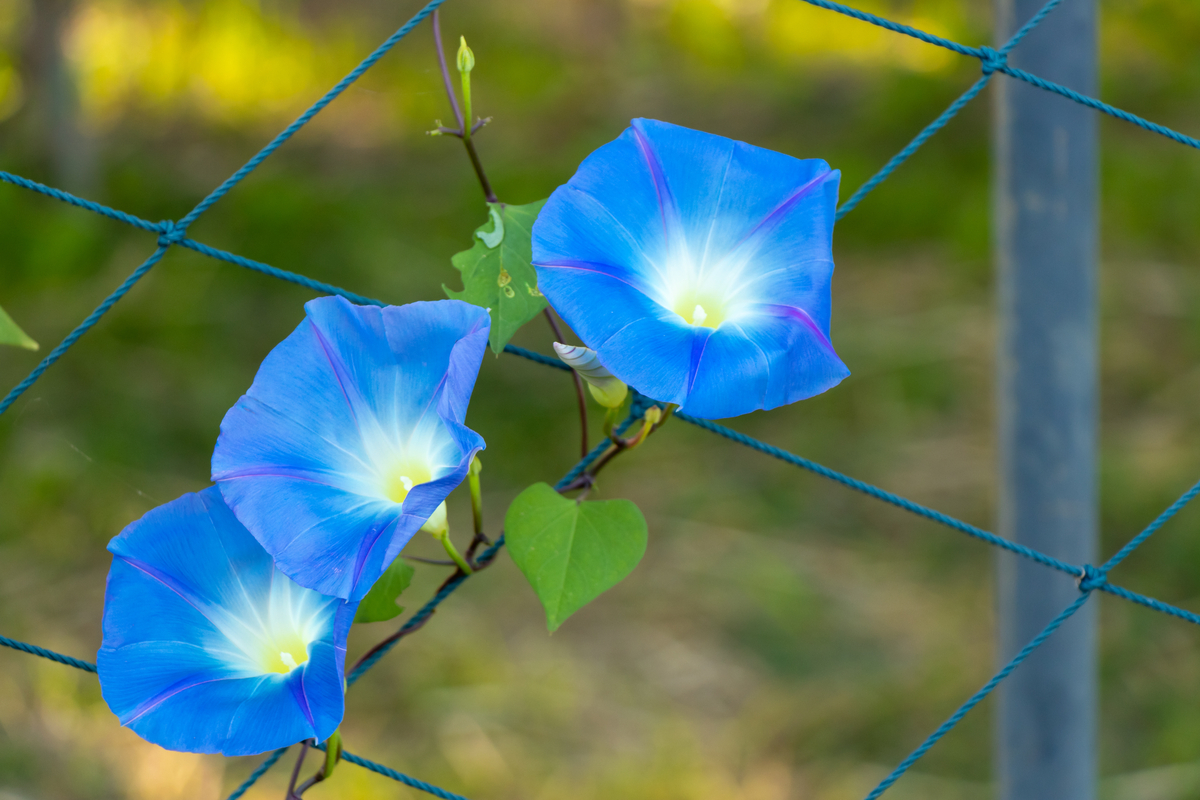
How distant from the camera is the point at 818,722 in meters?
1.31

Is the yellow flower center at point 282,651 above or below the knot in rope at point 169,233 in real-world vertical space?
below

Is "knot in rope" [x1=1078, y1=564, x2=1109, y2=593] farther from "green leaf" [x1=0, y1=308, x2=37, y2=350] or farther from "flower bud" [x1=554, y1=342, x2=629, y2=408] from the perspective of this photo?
"green leaf" [x1=0, y1=308, x2=37, y2=350]

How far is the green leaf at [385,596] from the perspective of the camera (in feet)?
1.65

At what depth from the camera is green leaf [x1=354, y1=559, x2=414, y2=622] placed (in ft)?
1.65

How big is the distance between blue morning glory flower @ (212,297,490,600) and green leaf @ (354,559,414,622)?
0.21ft

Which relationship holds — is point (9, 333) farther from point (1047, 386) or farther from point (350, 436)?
point (1047, 386)

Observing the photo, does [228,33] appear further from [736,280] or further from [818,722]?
[736,280]

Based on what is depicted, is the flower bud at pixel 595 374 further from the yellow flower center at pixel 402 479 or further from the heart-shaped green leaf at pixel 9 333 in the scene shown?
the heart-shaped green leaf at pixel 9 333

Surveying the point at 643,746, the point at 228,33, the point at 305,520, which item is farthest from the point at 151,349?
the point at 305,520

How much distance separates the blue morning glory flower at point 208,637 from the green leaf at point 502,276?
145 millimetres

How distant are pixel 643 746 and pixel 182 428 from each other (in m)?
0.88

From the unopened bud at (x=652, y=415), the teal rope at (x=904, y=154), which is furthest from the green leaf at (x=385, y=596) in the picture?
the teal rope at (x=904, y=154)

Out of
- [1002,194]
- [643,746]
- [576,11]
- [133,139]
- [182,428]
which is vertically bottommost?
[643,746]

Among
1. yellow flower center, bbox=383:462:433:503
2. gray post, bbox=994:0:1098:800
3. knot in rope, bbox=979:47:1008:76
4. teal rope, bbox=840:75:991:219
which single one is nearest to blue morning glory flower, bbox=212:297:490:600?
yellow flower center, bbox=383:462:433:503
